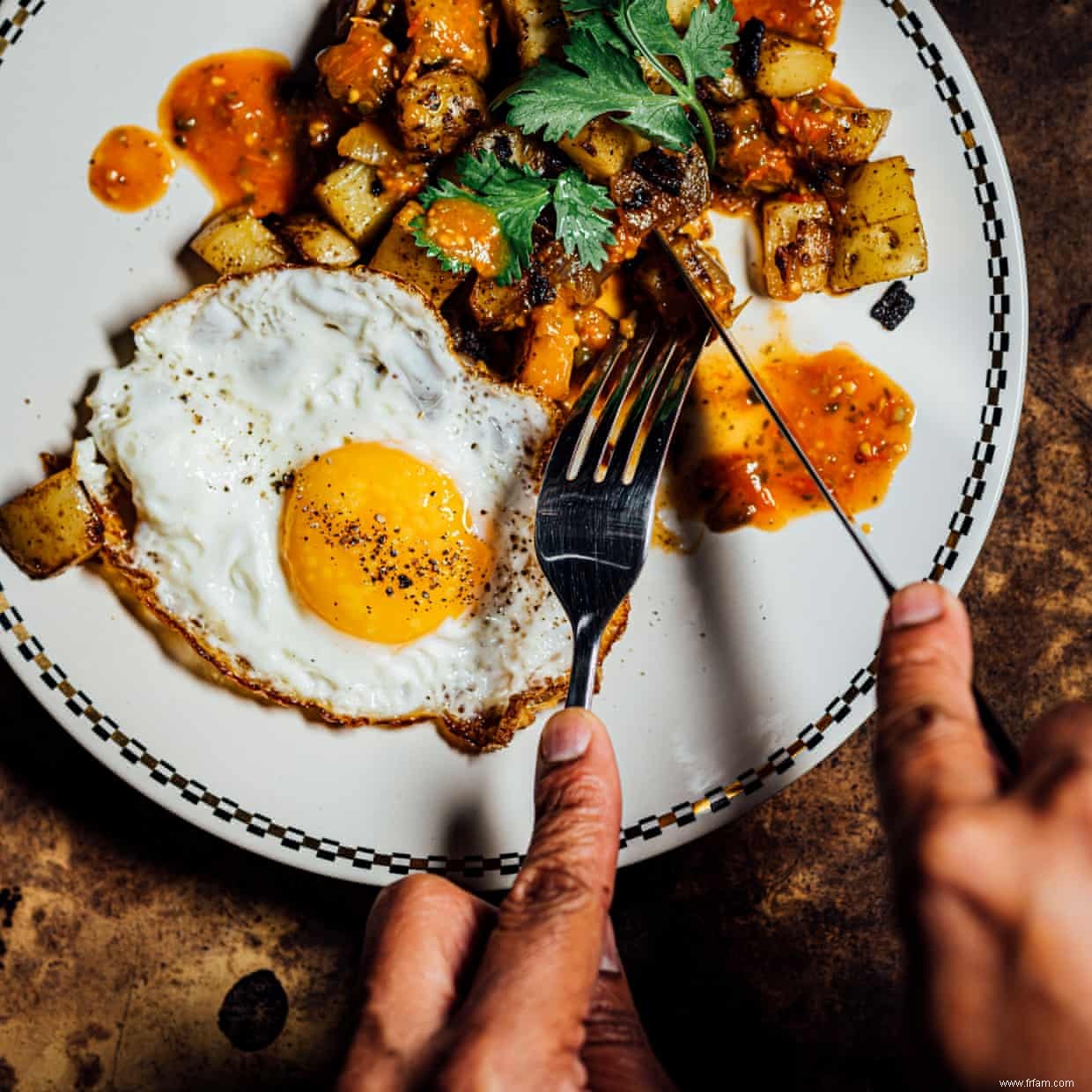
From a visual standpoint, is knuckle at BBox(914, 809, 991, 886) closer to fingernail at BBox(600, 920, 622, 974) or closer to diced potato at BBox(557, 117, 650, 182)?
fingernail at BBox(600, 920, 622, 974)

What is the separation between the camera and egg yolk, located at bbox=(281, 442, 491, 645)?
3133 mm

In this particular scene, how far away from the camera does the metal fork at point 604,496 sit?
3027mm

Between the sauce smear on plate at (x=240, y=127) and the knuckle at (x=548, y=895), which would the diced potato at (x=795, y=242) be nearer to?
the sauce smear on plate at (x=240, y=127)

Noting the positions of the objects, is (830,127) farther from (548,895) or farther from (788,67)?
(548,895)

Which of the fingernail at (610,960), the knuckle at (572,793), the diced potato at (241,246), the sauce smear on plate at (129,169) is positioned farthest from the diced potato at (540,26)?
the fingernail at (610,960)

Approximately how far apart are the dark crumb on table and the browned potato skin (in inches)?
58.6

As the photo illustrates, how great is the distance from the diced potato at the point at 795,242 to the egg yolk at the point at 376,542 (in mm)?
1339

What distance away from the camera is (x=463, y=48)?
3062 mm

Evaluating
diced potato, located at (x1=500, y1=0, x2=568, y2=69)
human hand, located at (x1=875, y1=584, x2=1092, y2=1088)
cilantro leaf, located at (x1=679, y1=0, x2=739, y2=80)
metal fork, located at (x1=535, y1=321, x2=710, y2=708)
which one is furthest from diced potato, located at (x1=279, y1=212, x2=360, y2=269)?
human hand, located at (x1=875, y1=584, x2=1092, y2=1088)

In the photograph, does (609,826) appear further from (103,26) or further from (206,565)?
(103,26)

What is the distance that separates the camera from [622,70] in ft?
9.46

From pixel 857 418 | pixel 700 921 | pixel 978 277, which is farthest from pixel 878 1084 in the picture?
pixel 978 277

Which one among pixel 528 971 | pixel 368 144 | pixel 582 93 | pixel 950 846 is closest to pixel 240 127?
pixel 368 144

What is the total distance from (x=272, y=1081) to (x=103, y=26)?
11.9ft
